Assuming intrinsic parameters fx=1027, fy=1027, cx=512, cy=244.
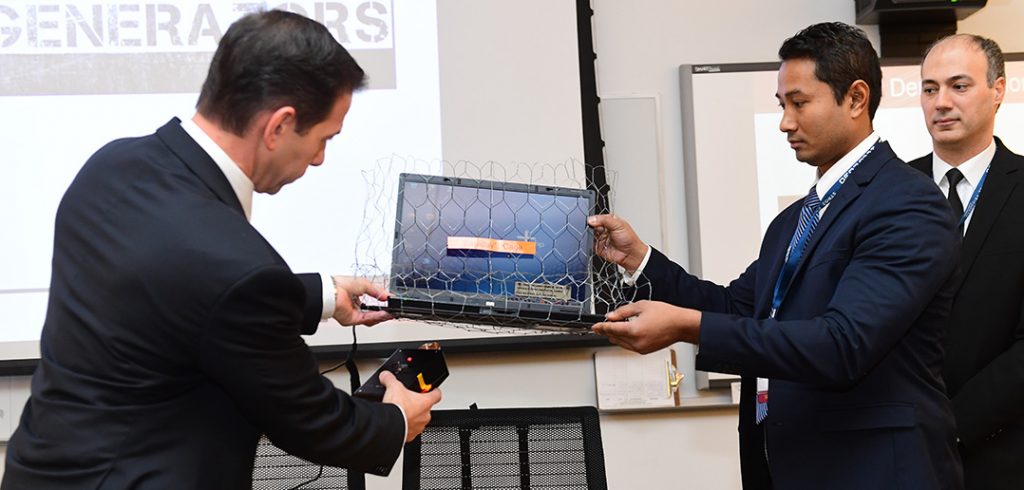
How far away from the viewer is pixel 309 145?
1467mm

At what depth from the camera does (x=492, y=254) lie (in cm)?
183

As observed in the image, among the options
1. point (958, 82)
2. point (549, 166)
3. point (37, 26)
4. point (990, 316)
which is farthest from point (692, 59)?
point (37, 26)

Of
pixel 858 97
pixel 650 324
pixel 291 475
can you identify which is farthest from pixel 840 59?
pixel 291 475

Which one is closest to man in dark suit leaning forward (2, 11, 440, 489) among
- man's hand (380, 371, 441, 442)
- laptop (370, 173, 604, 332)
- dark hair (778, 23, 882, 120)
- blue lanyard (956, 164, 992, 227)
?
man's hand (380, 371, 441, 442)

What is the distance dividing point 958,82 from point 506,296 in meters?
1.41

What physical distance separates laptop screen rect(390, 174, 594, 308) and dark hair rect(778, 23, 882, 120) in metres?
0.53

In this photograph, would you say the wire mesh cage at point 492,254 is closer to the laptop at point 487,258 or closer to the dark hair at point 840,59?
the laptop at point 487,258

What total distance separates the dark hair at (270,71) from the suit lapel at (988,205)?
5.20 feet

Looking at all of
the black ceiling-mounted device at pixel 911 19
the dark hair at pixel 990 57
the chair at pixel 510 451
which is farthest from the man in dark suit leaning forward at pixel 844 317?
the black ceiling-mounted device at pixel 911 19

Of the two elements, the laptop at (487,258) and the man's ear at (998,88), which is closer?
the laptop at (487,258)

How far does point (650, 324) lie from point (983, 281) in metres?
0.94

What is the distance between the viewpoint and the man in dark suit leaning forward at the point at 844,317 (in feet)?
5.73

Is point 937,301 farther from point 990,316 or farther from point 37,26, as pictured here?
point 37,26

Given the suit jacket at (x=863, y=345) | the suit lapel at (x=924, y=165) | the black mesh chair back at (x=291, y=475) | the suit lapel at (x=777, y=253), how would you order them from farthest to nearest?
the suit lapel at (x=924, y=165)
the black mesh chair back at (x=291, y=475)
the suit lapel at (x=777, y=253)
the suit jacket at (x=863, y=345)
